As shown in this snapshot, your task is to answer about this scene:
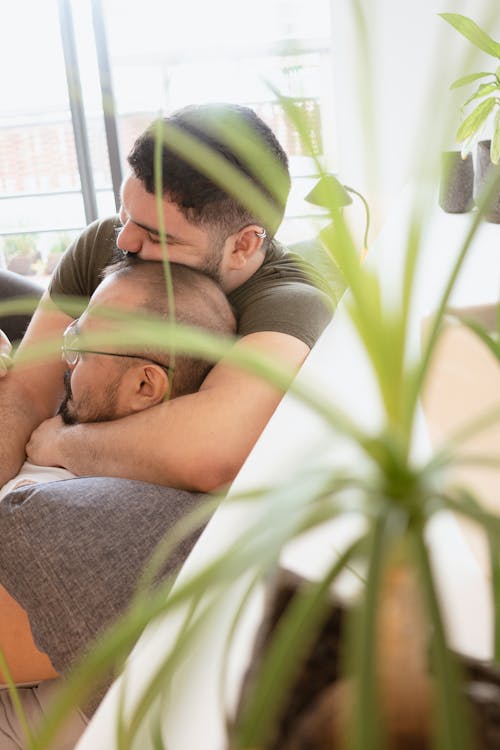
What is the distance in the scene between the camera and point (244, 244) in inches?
73.7

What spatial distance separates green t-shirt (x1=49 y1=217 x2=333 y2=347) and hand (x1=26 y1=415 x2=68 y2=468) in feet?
0.90

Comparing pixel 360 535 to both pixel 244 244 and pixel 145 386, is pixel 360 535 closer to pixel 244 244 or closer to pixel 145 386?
pixel 145 386

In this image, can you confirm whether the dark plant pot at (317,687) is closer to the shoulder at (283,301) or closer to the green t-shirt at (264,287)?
the green t-shirt at (264,287)

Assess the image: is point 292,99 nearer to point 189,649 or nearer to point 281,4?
point 189,649

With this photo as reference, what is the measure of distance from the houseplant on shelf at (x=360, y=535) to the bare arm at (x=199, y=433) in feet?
3.51

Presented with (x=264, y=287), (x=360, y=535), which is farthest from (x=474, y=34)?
(x=264, y=287)

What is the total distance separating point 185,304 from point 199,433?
0.96 feet

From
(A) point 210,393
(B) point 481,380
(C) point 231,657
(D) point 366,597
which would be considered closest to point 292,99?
(D) point 366,597

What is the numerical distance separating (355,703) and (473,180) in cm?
205

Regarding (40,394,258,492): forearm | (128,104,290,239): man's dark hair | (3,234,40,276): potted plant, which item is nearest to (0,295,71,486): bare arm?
(40,394,258,492): forearm

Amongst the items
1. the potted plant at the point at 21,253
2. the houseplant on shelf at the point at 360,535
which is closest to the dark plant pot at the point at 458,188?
the houseplant on shelf at the point at 360,535

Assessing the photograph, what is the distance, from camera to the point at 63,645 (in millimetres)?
1237

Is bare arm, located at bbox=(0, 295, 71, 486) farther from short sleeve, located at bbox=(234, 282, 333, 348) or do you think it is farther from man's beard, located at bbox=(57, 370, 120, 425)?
short sleeve, located at bbox=(234, 282, 333, 348)

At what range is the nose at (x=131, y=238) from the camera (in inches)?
70.7
